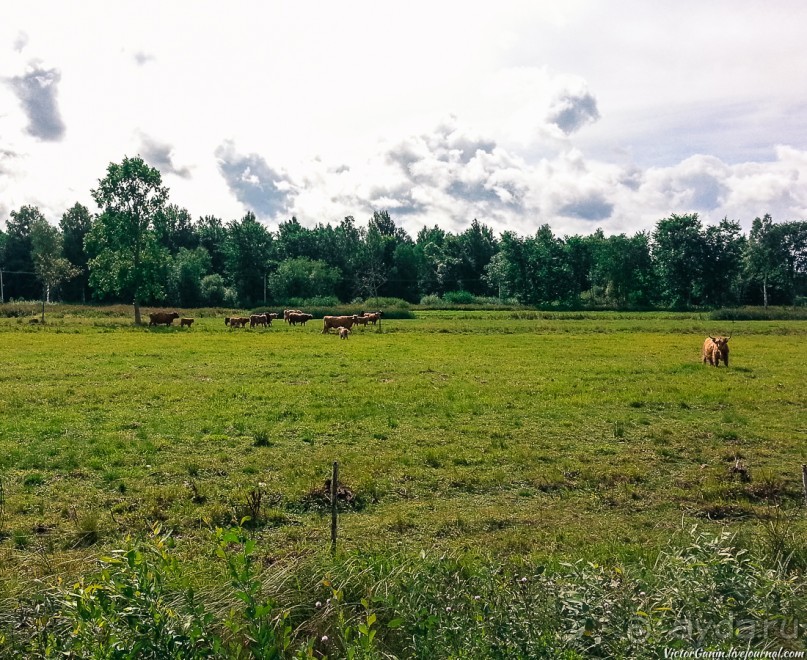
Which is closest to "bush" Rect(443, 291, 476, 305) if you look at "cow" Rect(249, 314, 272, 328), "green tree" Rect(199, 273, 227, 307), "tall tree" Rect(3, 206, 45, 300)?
"green tree" Rect(199, 273, 227, 307)

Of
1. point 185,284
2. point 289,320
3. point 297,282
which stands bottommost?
point 289,320

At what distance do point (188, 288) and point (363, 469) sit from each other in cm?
8785

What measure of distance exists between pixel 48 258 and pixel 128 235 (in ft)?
128

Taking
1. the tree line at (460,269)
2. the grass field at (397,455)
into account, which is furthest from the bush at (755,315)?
the grass field at (397,455)

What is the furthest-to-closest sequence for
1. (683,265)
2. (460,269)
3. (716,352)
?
(460,269) → (683,265) → (716,352)

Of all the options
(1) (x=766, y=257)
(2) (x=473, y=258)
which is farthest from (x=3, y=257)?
(1) (x=766, y=257)

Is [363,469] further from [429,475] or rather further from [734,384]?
[734,384]

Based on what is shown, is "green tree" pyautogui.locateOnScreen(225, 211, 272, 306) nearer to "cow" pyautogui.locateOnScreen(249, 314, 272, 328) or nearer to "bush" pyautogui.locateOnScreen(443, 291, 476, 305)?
"bush" pyautogui.locateOnScreen(443, 291, 476, 305)

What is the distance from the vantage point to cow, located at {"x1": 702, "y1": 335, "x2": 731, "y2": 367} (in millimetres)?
26406

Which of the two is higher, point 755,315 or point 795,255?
point 795,255

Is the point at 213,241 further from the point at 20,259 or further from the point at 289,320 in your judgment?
the point at 289,320

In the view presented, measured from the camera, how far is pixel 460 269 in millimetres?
120250

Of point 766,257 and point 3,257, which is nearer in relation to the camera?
point 766,257

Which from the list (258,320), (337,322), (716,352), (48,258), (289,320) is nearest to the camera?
(716,352)
